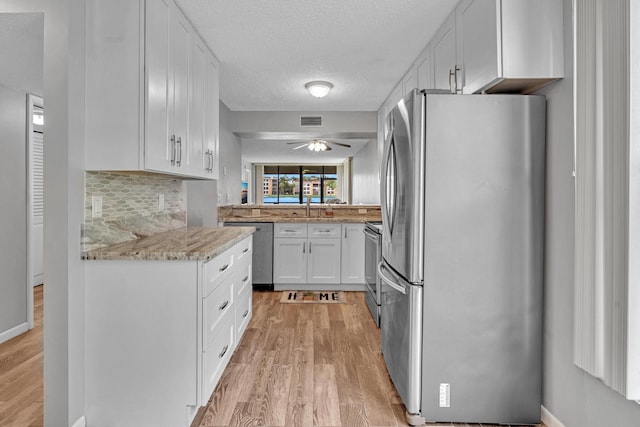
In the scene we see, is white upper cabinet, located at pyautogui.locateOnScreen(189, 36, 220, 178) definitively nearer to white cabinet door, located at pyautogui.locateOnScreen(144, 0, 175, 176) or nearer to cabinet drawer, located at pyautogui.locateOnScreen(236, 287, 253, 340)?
white cabinet door, located at pyautogui.locateOnScreen(144, 0, 175, 176)

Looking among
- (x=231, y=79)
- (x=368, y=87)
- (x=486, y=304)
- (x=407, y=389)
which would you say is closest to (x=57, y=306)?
(x=407, y=389)

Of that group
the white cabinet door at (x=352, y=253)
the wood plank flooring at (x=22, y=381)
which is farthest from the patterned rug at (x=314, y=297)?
the wood plank flooring at (x=22, y=381)

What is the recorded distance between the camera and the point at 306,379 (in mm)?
2307

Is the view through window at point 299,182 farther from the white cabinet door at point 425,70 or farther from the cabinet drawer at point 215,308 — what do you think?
the cabinet drawer at point 215,308

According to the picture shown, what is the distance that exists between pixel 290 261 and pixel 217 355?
2.45 metres

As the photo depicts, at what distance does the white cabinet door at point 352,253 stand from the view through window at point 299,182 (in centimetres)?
747

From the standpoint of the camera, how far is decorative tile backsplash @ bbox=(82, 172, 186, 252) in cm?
189

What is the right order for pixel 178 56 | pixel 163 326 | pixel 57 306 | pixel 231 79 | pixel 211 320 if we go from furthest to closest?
pixel 231 79, pixel 178 56, pixel 211 320, pixel 163 326, pixel 57 306

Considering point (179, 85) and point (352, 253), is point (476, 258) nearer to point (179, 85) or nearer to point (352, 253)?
point (179, 85)

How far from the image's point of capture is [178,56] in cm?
227

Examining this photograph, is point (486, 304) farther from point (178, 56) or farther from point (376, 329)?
point (178, 56)

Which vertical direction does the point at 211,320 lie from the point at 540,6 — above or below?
below

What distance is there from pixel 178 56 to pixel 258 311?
2465 mm

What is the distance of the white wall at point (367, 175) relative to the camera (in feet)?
18.3
